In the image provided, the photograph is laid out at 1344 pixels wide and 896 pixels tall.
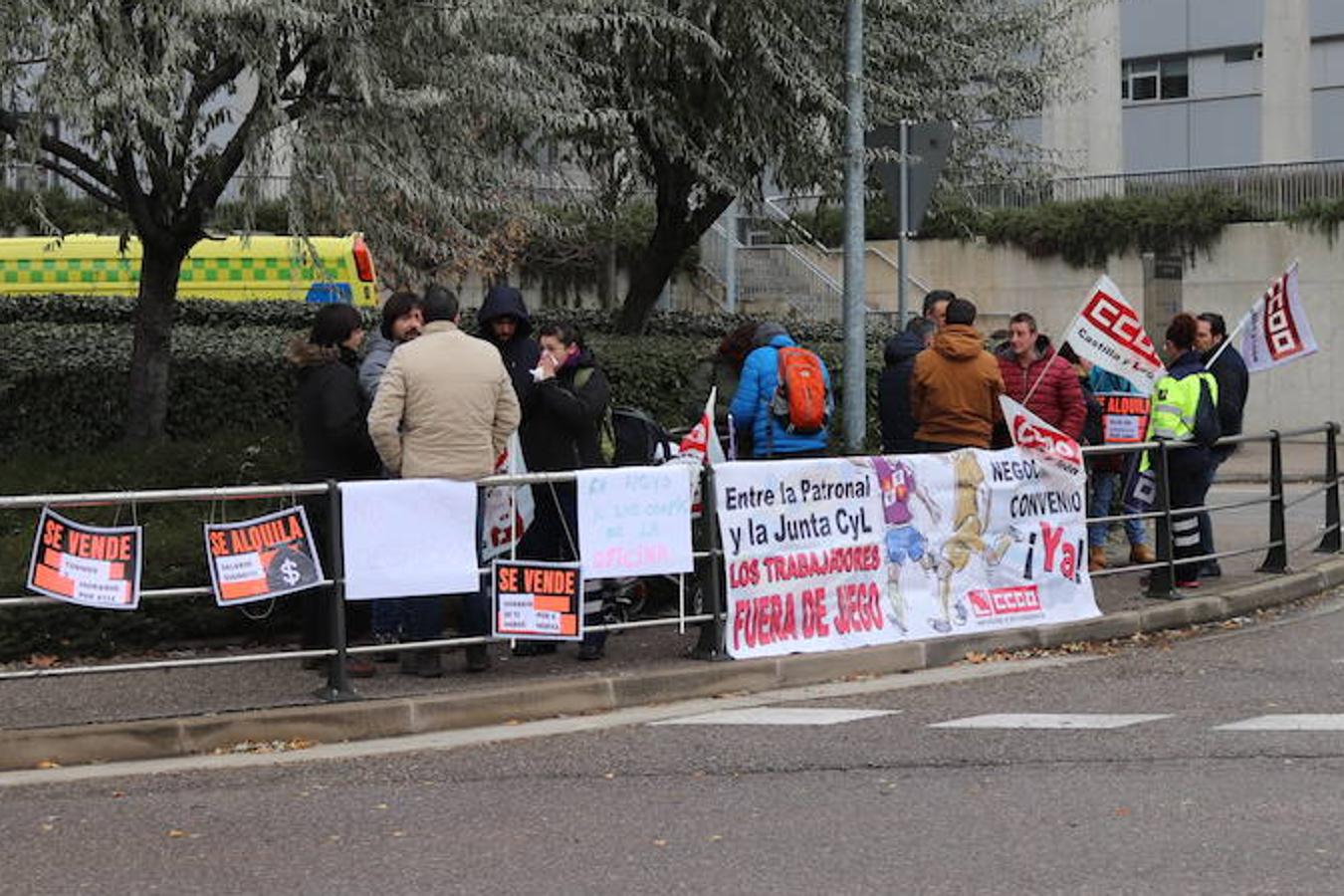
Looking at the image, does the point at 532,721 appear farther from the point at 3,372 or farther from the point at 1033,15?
the point at 1033,15

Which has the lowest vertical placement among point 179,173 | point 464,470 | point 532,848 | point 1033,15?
point 532,848

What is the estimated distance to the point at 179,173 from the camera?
14.3 meters

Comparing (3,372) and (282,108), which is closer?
(282,108)

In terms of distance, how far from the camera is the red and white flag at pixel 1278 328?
13898 mm

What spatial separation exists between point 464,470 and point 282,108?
429cm

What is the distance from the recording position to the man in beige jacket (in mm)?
10000

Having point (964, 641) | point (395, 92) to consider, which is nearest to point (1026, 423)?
point (964, 641)

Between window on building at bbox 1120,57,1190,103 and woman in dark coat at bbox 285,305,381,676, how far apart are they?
33808 mm

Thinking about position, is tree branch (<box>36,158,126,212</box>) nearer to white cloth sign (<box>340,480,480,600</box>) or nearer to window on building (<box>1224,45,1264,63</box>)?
white cloth sign (<box>340,480,480,600</box>)

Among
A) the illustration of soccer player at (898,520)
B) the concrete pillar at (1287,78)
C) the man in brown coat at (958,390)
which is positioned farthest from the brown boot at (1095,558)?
the concrete pillar at (1287,78)

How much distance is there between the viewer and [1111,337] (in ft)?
44.0

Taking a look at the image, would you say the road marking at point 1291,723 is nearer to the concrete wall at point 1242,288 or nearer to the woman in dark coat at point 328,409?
the woman in dark coat at point 328,409

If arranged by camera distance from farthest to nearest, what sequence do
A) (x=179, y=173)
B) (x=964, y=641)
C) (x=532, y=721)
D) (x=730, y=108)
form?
(x=730, y=108), (x=179, y=173), (x=964, y=641), (x=532, y=721)

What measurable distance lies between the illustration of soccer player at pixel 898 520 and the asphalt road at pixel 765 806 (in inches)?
46.7
